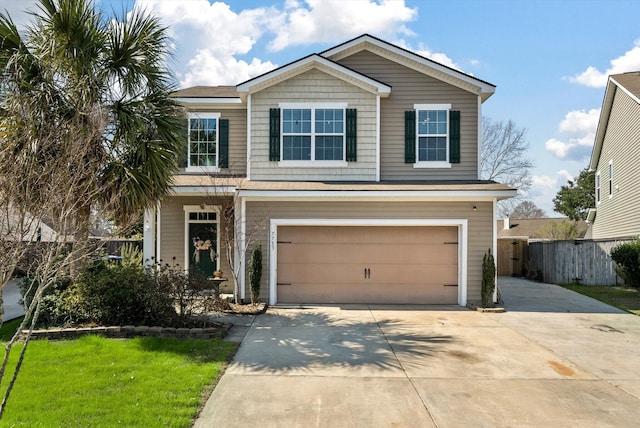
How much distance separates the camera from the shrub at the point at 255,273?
10875 mm

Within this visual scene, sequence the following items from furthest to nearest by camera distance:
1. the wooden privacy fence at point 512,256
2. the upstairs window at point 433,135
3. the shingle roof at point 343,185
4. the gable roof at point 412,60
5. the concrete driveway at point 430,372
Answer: the wooden privacy fence at point 512,256
the upstairs window at point 433,135
the gable roof at point 412,60
the shingle roof at point 343,185
the concrete driveway at point 430,372

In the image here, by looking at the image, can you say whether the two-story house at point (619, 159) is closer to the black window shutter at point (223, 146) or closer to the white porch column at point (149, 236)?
the black window shutter at point (223, 146)

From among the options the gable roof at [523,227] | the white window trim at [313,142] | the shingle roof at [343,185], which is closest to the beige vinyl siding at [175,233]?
the shingle roof at [343,185]

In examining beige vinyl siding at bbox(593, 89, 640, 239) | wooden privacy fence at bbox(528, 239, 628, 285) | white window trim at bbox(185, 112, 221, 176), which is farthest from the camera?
beige vinyl siding at bbox(593, 89, 640, 239)

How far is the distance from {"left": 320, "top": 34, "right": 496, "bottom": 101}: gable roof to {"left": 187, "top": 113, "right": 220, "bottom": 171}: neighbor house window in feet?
12.9

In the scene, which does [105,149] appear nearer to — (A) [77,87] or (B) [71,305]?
(A) [77,87]

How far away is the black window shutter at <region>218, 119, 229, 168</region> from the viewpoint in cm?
1312

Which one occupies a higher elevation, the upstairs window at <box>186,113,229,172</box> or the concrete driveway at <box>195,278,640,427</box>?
the upstairs window at <box>186,113,229,172</box>

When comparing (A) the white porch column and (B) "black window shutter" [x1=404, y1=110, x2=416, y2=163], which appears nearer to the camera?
(A) the white porch column

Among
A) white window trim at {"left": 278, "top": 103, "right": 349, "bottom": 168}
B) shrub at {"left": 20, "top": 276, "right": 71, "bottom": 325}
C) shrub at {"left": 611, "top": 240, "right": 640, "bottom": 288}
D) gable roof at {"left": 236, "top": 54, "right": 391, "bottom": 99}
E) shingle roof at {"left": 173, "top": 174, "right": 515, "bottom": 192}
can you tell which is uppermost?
gable roof at {"left": 236, "top": 54, "right": 391, "bottom": 99}

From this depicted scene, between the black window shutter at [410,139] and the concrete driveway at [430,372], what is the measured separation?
4.65 meters

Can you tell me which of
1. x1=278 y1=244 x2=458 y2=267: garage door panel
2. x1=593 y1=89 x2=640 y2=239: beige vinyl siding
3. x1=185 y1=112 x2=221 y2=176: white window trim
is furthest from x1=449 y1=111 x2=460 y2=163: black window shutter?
x1=593 y1=89 x2=640 y2=239: beige vinyl siding

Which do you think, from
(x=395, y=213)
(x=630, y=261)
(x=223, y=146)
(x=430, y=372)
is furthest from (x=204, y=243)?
(x=630, y=261)

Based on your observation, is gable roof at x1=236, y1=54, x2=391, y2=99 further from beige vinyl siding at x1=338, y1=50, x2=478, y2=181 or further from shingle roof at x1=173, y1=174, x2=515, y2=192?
shingle roof at x1=173, y1=174, x2=515, y2=192
